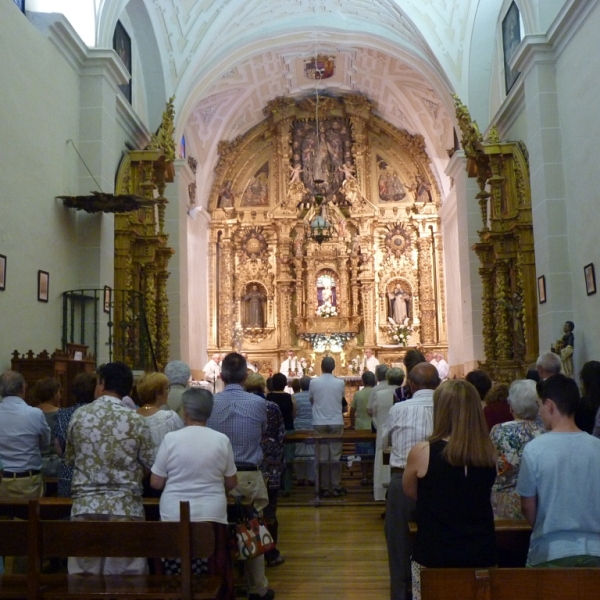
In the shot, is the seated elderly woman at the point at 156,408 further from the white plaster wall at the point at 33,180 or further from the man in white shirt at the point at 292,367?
the man in white shirt at the point at 292,367

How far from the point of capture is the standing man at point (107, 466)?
150 inches

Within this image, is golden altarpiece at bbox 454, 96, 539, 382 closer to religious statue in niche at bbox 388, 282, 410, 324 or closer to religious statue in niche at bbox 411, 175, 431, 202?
religious statue in niche at bbox 388, 282, 410, 324

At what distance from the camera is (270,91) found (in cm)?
2139

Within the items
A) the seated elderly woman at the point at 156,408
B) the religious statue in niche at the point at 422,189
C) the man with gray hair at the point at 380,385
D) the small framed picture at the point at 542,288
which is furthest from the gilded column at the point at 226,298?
the seated elderly woman at the point at 156,408

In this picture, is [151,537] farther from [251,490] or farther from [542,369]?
[542,369]

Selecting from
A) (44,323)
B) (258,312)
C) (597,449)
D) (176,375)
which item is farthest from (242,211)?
(597,449)

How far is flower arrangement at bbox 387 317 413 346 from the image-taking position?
69.9ft

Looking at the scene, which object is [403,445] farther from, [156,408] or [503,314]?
[503,314]

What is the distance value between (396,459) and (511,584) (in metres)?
1.91

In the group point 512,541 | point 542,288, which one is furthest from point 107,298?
point 512,541

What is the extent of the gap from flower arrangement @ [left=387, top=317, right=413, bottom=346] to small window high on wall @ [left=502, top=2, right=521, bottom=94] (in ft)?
29.5

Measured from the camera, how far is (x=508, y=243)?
12703mm

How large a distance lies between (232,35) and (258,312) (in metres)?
8.55

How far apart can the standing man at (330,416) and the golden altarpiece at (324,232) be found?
12364 mm
